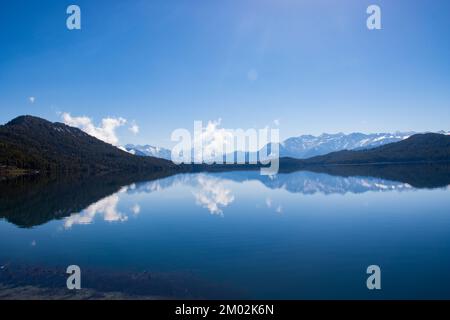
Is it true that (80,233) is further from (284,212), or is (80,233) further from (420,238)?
(420,238)

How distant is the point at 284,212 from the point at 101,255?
1289 inches

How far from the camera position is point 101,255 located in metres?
32.9

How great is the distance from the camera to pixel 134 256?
32.2 metres
